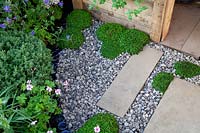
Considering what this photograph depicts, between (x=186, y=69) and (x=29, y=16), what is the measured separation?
5.13 feet

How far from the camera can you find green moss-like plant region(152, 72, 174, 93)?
2.58 meters

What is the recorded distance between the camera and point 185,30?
2998 mm

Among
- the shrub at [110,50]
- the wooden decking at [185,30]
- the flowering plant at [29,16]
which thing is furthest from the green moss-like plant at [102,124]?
the wooden decking at [185,30]

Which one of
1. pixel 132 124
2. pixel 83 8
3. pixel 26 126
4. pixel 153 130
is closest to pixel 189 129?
pixel 153 130

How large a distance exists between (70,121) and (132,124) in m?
0.53

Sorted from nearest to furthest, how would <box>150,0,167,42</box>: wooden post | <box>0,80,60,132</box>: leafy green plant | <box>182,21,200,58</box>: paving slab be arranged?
<box>0,80,60,132</box>: leafy green plant < <box>150,0,167,42</box>: wooden post < <box>182,21,200,58</box>: paving slab

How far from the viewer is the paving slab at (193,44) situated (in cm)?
282

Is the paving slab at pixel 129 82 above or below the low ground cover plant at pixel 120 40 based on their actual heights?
below

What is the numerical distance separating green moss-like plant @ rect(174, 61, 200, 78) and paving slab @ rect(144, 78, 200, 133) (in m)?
0.08

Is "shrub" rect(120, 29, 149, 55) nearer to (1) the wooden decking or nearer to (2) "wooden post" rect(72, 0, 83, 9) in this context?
(1) the wooden decking

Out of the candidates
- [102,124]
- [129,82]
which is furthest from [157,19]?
[102,124]

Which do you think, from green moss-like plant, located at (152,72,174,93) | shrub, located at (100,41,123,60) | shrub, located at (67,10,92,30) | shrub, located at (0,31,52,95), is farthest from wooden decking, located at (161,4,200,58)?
shrub, located at (0,31,52,95)

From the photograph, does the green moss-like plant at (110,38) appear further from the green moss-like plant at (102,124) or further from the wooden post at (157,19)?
the green moss-like plant at (102,124)

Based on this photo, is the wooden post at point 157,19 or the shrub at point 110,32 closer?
the wooden post at point 157,19
